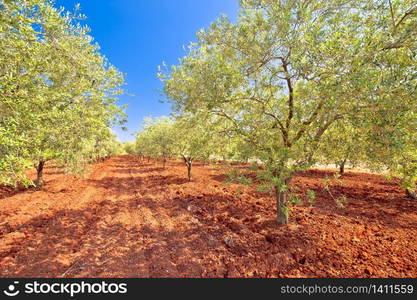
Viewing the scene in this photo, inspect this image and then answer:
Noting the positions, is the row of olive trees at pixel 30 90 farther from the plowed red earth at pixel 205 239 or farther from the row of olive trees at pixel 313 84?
the row of olive trees at pixel 313 84

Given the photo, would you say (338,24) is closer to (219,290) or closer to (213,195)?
(219,290)

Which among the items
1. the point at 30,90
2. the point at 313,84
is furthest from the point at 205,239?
the point at 30,90

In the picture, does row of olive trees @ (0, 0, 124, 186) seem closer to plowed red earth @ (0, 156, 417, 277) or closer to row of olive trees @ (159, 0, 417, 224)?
plowed red earth @ (0, 156, 417, 277)

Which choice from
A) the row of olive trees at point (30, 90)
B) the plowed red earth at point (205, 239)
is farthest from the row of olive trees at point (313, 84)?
the row of olive trees at point (30, 90)

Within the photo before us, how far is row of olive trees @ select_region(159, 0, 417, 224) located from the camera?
4598 mm

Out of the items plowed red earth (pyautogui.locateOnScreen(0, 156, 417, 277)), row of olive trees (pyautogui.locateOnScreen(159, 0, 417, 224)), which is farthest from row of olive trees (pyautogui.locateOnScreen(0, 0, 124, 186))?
row of olive trees (pyautogui.locateOnScreen(159, 0, 417, 224))

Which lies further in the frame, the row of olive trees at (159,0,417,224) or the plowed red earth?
the plowed red earth

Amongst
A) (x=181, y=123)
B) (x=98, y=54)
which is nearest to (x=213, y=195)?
(x=181, y=123)

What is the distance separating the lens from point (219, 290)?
206 inches

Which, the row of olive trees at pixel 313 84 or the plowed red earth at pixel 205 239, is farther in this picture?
the plowed red earth at pixel 205 239

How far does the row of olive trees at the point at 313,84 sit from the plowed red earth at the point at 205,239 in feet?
7.75

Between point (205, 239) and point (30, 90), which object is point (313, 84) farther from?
point (30, 90)

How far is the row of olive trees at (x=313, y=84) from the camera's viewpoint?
181 inches

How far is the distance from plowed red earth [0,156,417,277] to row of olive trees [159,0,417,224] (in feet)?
7.75
